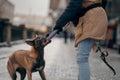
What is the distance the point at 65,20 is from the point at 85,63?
2.12 feet

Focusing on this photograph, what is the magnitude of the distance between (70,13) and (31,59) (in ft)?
3.13

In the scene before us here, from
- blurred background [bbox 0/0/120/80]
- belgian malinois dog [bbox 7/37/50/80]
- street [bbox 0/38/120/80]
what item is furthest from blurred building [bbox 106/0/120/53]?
belgian malinois dog [bbox 7/37/50/80]

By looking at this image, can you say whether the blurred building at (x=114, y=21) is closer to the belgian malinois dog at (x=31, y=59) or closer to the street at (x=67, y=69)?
the street at (x=67, y=69)

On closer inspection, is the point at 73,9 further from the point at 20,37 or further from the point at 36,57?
the point at 20,37

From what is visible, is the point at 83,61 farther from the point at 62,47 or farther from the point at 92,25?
the point at 62,47

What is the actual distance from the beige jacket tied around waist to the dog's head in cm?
46

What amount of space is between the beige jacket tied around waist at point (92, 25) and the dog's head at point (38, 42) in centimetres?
46

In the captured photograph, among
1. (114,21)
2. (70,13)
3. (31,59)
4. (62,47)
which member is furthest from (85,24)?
(114,21)

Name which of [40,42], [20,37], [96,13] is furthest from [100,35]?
[20,37]

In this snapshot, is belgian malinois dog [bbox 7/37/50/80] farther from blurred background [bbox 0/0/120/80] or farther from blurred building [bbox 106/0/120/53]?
blurred building [bbox 106/0/120/53]

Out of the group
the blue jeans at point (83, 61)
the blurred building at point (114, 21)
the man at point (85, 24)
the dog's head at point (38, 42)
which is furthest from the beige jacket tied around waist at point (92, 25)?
the blurred building at point (114, 21)

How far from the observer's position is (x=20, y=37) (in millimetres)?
37750

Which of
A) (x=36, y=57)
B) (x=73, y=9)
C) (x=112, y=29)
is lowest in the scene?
(x=112, y=29)

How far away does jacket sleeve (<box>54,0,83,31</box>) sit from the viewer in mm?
5523
